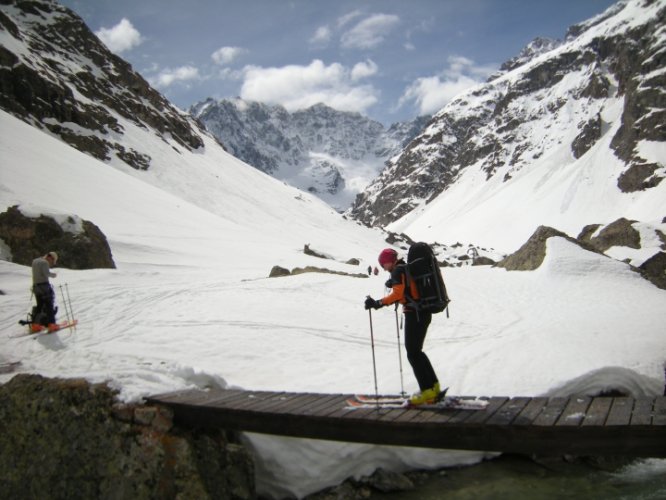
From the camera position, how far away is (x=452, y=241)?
140250 mm

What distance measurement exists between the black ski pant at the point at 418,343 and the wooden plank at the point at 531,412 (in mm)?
1292

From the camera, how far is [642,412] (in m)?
5.80

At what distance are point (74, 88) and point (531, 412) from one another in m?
86.5

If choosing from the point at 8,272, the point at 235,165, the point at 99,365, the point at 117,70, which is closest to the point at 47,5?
the point at 117,70

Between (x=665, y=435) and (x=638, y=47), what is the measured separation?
173 m

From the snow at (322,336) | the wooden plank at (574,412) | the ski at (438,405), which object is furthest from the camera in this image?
the snow at (322,336)

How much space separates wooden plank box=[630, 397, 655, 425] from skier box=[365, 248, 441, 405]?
2.44m

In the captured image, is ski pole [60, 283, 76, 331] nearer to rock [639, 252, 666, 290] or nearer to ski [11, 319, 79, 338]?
ski [11, 319, 79, 338]

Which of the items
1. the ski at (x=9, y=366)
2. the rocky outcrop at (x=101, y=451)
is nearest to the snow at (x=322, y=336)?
the ski at (x=9, y=366)

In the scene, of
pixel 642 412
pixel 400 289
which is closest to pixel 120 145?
pixel 400 289

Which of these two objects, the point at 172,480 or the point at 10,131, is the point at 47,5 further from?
the point at 172,480

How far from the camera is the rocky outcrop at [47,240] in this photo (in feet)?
67.6

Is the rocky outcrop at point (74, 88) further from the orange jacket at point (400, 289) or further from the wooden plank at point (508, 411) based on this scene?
the wooden plank at point (508, 411)

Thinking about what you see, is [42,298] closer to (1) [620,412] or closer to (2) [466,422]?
(2) [466,422]
